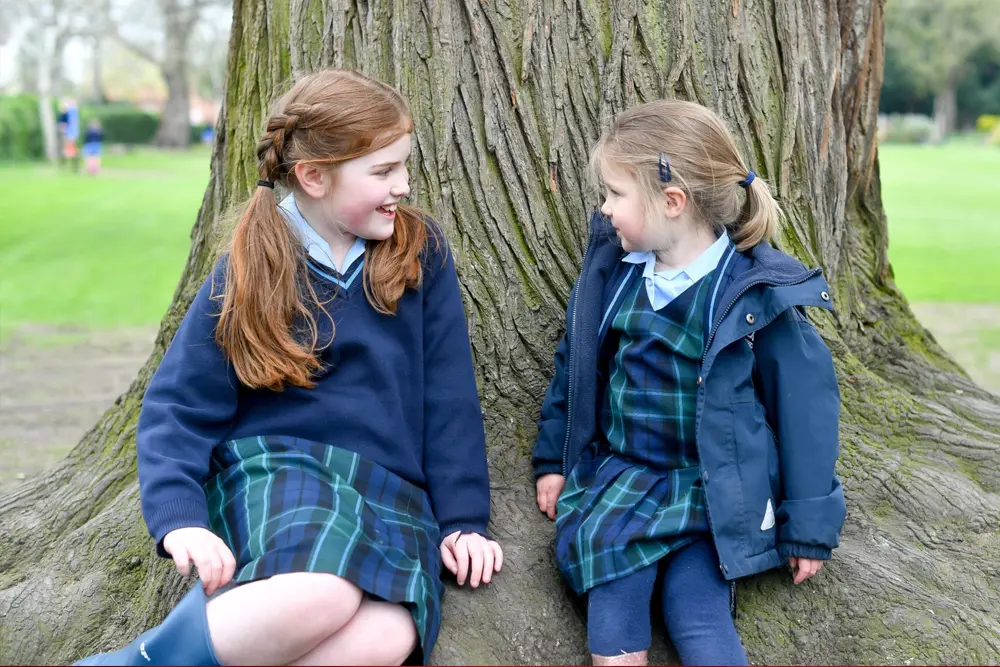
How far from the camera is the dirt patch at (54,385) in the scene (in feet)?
16.2

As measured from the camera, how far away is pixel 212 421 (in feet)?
7.86

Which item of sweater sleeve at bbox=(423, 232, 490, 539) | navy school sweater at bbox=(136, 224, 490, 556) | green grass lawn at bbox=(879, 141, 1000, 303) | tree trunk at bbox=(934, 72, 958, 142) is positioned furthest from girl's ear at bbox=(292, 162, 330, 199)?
tree trunk at bbox=(934, 72, 958, 142)

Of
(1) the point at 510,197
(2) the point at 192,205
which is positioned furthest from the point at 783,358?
(2) the point at 192,205

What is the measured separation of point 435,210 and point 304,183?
51cm

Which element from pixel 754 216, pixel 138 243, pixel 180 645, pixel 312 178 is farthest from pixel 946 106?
pixel 180 645

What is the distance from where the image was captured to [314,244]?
250 cm

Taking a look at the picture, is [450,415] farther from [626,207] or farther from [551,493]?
[626,207]

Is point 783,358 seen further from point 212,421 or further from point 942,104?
point 942,104

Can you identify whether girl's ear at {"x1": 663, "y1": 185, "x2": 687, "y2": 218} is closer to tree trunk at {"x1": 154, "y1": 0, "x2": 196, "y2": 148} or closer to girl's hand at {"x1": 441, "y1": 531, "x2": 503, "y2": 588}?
girl's hand at {"x1": 441, "y1": 531, "x2": 503, "y2": 588}

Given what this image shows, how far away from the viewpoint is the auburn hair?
2.38 meters

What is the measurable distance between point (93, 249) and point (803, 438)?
11.2 meters

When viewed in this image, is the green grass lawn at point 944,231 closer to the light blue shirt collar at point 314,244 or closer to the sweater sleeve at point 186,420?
the light blue shirt collar at point 314,244

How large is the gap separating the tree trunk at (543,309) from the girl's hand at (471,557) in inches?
1.7

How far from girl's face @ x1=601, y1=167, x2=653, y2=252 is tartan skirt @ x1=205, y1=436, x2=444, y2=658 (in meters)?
0.79
